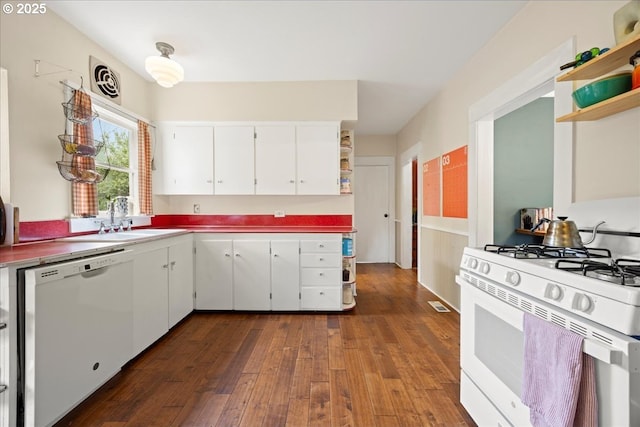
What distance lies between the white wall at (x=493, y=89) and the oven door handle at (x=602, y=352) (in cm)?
107

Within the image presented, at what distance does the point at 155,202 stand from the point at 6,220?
5.36 ft

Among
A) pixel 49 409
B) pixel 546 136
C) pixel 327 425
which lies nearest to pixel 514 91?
pixel 546 136

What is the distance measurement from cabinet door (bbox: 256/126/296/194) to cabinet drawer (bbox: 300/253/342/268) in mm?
851

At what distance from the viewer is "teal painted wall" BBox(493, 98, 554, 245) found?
3119mm

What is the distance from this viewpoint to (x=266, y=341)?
2.43 metres

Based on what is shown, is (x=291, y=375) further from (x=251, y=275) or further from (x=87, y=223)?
(x=87, y=223)

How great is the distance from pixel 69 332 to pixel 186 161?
2.20m

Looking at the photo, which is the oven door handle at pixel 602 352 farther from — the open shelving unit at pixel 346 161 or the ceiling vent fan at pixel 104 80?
the ceiling vent fan at pixel 104 80

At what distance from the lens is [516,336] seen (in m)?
1.14

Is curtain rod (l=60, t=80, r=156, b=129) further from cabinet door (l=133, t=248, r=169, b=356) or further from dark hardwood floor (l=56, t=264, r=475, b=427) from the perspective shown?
dark hardwood floor (l=56, t=264, r=475, b=427)

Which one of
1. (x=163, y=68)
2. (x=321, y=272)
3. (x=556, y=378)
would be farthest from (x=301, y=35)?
(x=556, y=378)

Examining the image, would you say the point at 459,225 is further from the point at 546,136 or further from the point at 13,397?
the point at 13,397

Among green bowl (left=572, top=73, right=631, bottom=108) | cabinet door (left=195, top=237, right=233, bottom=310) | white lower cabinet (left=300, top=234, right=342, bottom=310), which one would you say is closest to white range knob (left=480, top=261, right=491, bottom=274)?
green bowl (left=572, top=73, right=631, bottom=108)

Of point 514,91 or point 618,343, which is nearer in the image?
point 618,343
